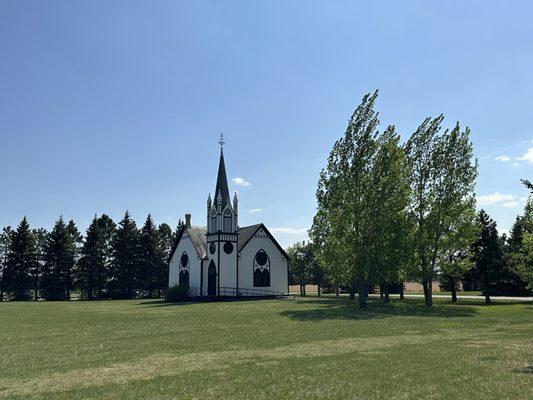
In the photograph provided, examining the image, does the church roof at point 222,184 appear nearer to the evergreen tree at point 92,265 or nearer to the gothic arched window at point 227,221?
the gothic arched window at point 227,221

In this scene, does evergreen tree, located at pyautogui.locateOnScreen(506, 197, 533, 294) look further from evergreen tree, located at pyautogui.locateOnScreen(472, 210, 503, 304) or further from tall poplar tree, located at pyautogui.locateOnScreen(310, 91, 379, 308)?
tall poplar tree, located at pyautogui.locateOnScreen(310, 91, 379, 308)

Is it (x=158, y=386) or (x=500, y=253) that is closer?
(x=158, y=386)

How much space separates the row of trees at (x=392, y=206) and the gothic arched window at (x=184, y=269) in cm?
2531

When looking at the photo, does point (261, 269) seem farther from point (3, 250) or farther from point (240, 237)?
point (3, 250)

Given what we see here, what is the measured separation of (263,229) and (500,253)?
2640 centimetres

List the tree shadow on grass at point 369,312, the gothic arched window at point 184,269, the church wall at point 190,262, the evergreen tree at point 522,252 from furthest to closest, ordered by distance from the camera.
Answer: the gothic arched window at point 184,269, the church wall at point 190,262, the evergreen tree at point 522,252, the tree shadow on grass at point 369,312

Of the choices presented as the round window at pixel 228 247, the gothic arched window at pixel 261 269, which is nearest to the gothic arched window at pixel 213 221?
the round window at pixel 228 247

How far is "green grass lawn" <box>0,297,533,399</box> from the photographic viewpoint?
9234mm

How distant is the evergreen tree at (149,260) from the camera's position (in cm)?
7025

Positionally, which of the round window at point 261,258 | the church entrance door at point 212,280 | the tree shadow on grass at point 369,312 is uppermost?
the round window at point 261,258

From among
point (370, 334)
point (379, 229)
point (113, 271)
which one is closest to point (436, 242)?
point (379, 229)

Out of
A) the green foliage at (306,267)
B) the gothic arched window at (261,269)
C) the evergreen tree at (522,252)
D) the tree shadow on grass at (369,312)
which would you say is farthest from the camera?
the green foliage at (306,267)

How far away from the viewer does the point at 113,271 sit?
2719 inches

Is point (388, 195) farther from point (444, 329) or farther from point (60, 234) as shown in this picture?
point (60, 234)
